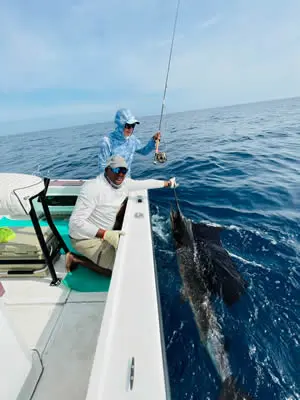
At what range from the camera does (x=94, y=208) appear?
10.3ft

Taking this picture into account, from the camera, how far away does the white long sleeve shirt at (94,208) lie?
2977 millimetres

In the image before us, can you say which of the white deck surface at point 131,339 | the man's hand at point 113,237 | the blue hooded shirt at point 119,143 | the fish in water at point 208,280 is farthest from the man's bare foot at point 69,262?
the blue hooded shirt at point 119,143

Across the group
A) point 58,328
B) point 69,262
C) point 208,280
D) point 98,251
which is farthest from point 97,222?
point 208,280

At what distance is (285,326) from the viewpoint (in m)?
2.91

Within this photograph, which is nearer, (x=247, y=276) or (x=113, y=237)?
(x=113, y=237)

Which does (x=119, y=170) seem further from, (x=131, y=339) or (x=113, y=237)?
(x=131, y=339)

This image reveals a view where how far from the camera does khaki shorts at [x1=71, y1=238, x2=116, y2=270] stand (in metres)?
3.00

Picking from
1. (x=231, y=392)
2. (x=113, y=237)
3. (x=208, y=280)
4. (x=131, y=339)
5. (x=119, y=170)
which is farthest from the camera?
(x=208, y=280)

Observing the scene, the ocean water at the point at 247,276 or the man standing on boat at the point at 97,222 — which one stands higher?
the man standing on boat at the point at 97,222

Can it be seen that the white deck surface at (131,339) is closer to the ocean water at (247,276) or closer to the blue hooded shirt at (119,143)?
the ocean water at (247,276)

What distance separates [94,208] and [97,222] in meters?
0.22

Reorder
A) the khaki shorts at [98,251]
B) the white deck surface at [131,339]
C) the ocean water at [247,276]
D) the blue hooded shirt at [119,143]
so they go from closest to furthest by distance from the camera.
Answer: the white deck surface at [131,339] → the ocean water at [247,276] → the khaki shorts at [98,251] → the blue hooded shirt at [119,143]

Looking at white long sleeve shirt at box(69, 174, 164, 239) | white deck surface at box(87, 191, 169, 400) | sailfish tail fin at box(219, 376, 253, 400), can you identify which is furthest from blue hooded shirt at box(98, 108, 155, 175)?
sailfish tail fin at box(219, 376, 253, 400)

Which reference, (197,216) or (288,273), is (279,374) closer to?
(288,273)
